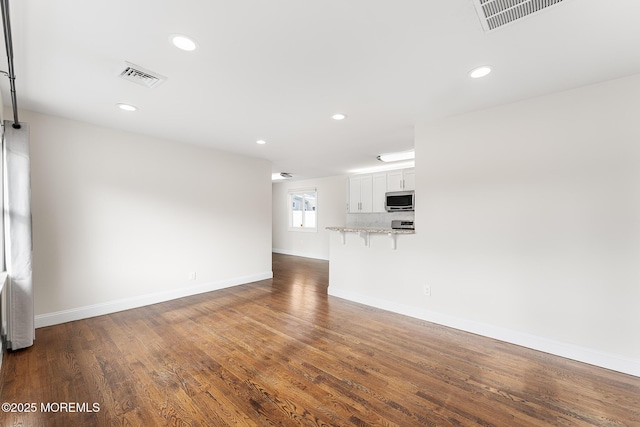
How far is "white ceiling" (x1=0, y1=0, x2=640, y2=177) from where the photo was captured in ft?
5.06

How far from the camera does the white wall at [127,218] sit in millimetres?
3105

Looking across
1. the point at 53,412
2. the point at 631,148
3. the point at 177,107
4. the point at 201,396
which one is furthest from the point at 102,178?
the point at 631,148

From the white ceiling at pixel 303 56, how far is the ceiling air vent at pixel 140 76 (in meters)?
0.07

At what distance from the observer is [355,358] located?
2.44 m

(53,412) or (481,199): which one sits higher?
(481,199)

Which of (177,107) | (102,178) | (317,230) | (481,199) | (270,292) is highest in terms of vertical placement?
(177,107)

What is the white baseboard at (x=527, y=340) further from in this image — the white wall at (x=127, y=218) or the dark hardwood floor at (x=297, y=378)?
the white wall at (x=127, y=218)

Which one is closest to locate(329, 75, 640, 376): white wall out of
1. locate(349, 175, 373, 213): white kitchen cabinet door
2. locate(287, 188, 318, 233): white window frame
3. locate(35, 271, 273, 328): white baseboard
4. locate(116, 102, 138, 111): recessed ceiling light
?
locate(349, 175, 373, 213): white kitchen cabinet door

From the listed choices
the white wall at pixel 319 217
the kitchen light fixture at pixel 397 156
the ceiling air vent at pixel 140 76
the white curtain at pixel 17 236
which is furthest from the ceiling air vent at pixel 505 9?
the white wall at pixel 319 217

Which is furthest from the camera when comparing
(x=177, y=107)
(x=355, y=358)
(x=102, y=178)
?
(x=102, y=178)

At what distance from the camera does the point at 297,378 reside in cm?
213

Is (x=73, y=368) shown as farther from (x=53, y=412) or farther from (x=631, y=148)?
(x=631, y=148)

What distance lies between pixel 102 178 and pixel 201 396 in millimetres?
3149

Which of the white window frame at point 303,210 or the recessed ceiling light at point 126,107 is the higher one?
the recessed ceiling light at point 126,107
